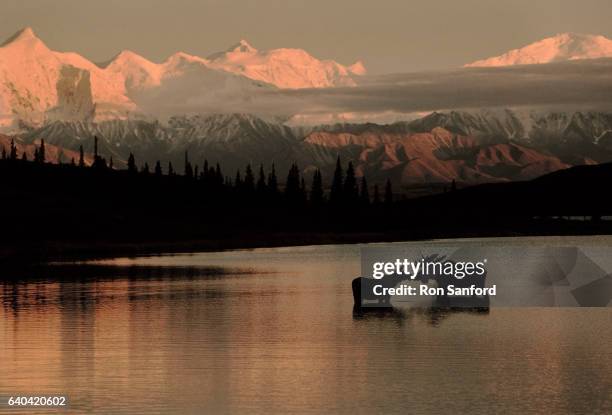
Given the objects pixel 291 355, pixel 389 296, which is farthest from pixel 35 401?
pixel 389 296

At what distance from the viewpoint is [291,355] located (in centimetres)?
5703

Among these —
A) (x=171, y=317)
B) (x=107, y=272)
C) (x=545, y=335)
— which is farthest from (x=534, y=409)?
(x=107, y=272)

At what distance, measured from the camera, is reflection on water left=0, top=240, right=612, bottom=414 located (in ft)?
149

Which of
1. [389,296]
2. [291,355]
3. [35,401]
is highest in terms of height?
[389,296]

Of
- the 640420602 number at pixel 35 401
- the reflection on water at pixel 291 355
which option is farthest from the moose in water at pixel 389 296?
the 640420602 number at pixel 35 401

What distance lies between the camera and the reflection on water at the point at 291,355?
45.3m

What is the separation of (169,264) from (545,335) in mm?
83199

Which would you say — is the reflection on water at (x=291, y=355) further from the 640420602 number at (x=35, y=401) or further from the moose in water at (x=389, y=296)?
the moose in water at (x=389, y=296)

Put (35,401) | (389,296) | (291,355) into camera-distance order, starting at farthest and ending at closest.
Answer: (389,296) → (291,355) → (35,401)

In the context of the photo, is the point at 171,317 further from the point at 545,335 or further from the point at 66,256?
the point at 66,256

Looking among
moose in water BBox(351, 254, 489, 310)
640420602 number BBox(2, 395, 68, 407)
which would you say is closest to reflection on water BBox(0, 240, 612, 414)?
640420602 number BBox(2, 395, 68, 407)

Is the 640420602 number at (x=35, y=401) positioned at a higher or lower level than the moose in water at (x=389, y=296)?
lower

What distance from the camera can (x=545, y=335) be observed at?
210ft

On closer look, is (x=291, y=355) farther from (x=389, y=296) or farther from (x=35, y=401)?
(x=389, y=296)
